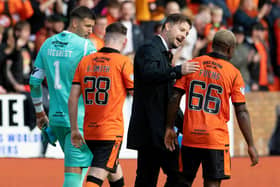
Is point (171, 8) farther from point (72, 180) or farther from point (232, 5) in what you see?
point (72, 180)

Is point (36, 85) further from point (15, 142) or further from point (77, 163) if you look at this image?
point (15, 142)

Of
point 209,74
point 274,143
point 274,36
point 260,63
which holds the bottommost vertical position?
point 274,143

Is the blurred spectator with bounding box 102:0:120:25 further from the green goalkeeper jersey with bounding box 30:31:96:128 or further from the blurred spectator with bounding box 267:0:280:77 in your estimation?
the green goalkeeper jersey with bounding box 30:31:96:128

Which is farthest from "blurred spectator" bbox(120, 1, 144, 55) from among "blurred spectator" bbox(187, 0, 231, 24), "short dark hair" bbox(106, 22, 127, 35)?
"short dark hair" bbox(106, 22, 127, 35)

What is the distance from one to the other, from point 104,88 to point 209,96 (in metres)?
1.04

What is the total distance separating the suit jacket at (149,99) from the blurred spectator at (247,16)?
28.7 ft

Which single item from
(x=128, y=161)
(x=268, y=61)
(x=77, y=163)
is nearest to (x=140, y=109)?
(x=77, y=163)

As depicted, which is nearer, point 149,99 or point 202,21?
point 149,99

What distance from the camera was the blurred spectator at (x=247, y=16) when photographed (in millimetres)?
16672

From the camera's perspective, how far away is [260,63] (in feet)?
53.9

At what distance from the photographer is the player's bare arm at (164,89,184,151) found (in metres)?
7.82

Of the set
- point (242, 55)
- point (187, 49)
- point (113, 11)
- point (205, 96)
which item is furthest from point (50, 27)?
point (205, 96)

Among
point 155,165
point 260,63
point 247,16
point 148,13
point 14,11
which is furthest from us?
point 247,16

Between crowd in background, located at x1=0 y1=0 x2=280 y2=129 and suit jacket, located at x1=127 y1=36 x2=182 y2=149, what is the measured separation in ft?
19.2
